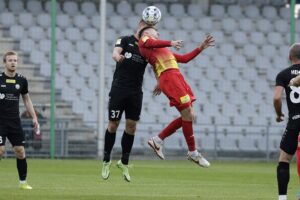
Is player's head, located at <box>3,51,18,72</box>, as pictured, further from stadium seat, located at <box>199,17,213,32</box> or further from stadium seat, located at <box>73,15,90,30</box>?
stadium seat, located at <box>199,17,213,32</box>

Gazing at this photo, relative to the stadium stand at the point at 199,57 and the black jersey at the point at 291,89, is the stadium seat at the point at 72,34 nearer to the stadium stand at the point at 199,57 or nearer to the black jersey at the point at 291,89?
the stadium stand at the point at 199,57

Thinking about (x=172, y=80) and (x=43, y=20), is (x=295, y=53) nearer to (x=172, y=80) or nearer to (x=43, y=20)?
(x=172, y=80)

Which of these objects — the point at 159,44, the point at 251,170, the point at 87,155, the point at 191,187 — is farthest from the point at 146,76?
the point at 159,44

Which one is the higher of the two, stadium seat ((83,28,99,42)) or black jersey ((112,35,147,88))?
black jersey ((112,35,147,88))

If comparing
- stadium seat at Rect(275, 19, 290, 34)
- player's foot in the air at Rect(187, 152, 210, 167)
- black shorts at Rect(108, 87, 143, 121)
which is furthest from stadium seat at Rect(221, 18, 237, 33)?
player's foot in the air at Rect(187, 152, 210, 167)

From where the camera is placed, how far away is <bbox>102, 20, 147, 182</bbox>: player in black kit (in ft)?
52.5

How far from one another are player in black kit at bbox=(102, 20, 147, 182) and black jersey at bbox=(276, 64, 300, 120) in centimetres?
379

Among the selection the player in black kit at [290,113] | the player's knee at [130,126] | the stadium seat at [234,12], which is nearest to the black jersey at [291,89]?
the player in black kit at [290,113]

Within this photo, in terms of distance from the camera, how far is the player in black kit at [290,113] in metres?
12.5

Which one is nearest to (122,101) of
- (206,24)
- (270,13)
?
(206,24)

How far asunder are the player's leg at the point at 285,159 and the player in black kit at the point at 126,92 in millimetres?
3828

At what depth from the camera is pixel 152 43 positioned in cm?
1455

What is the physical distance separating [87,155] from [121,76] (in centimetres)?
1212

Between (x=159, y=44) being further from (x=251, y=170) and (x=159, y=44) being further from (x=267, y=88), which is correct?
(x=267, y=88)
